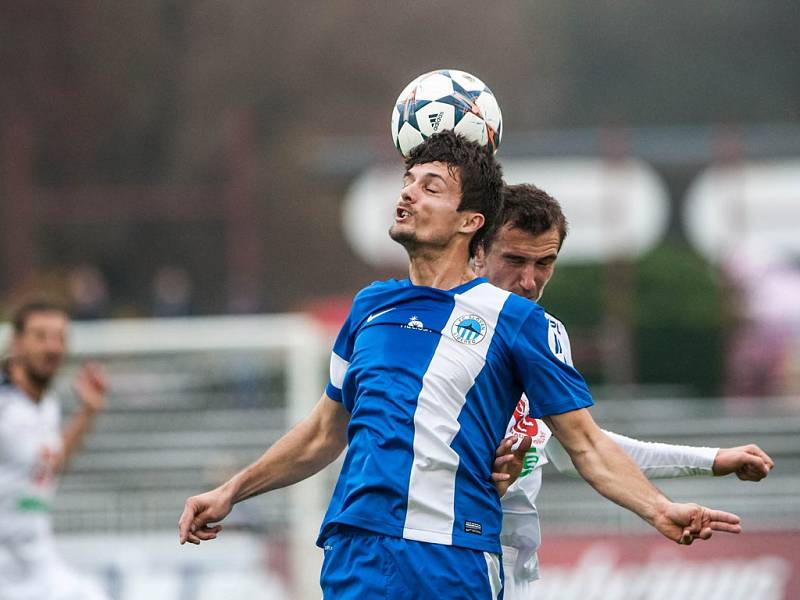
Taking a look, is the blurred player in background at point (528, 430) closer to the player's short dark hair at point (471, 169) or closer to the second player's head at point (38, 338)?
the player's short dark hair at point (471, 169)

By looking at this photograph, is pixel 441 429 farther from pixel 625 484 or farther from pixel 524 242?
pixel 524 242

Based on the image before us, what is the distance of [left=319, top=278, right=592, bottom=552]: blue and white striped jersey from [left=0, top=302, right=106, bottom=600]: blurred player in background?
12.8 ft

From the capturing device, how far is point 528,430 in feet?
14.8

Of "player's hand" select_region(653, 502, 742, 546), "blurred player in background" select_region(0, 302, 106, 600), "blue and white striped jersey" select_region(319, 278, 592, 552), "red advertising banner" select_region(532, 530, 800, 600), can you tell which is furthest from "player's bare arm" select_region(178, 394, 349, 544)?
"red advertising banner" select_region(532, 530, 800, 600)

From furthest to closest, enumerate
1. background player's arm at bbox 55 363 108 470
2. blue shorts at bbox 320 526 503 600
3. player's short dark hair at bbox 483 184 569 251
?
1. background player's arm at bbox 55 363 108 470
2. player's short dark hair at bbox 483 184 569 251
3. blue shorts at bbox 320 526 503 600

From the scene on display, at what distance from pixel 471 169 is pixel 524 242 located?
45 cm

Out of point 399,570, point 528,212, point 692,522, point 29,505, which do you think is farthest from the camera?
point 29,505

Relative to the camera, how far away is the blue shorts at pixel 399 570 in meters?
3.97

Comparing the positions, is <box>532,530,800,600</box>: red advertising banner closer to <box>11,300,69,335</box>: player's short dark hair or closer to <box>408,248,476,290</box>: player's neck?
<box>11,300,69,335</box>: player's short dark hair

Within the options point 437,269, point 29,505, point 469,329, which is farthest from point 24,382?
point 469,329

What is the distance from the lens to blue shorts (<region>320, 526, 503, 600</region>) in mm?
3971

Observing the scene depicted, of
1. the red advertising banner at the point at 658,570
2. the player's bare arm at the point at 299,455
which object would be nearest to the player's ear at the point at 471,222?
the player's bare arm at the point at 299,455

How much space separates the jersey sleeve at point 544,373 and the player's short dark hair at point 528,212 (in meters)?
0.54

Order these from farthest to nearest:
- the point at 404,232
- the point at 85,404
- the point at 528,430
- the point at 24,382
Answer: the point at 85,404, the point at 24,382, the point at 528,430, the point at 404,232
